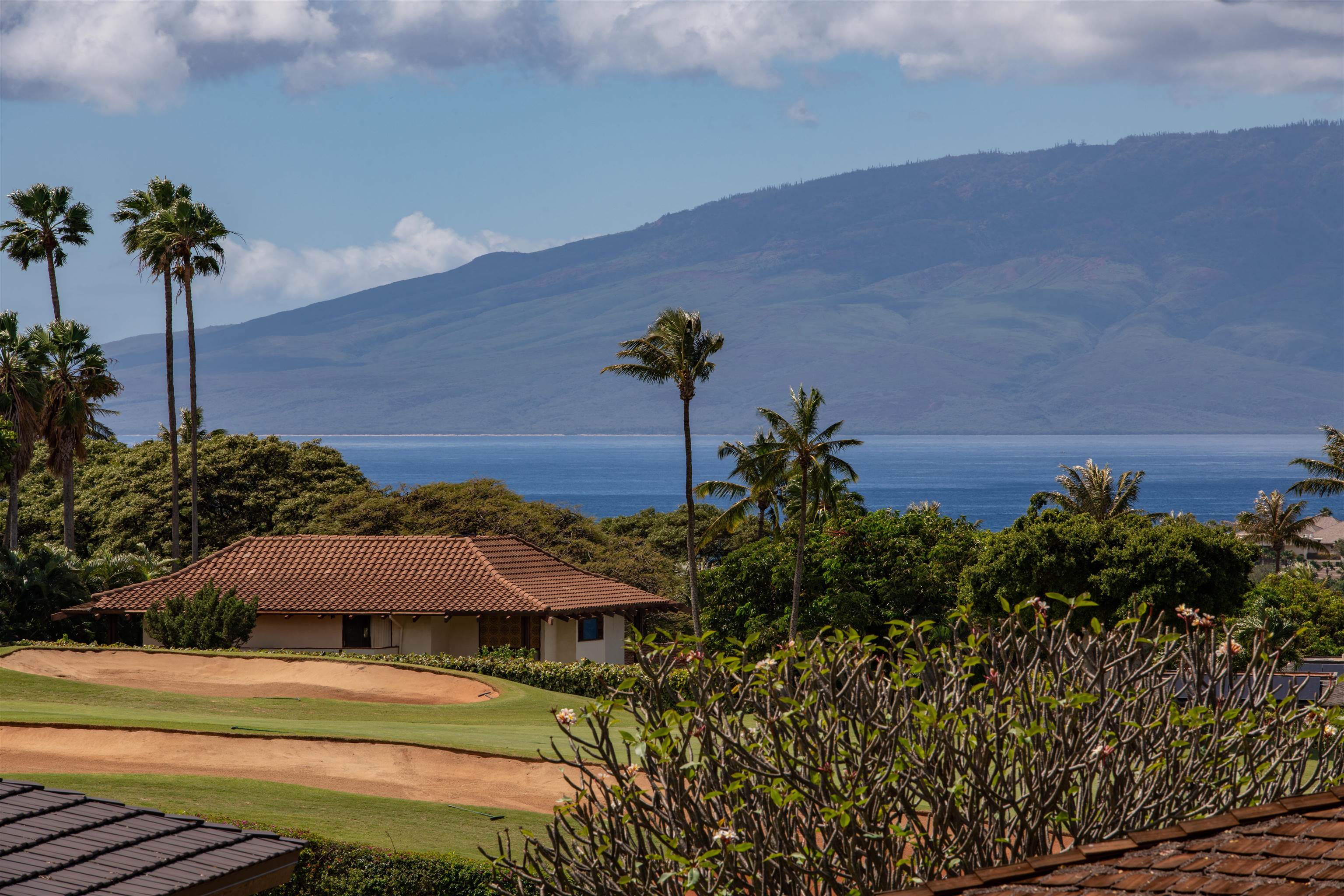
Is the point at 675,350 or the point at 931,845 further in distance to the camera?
the point at 675,350

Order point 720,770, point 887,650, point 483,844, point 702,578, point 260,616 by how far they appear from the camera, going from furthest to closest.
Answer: point 702,578
point 260,616
point 483,844
point 887,650
point 720,770

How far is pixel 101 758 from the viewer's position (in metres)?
23.0

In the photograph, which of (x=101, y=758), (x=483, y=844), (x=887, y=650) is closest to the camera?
(x=887, y=650)

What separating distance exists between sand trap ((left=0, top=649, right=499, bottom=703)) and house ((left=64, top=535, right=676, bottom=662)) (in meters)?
5.16

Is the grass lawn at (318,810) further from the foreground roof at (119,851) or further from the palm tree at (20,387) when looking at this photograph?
the palm tree at (20,387)

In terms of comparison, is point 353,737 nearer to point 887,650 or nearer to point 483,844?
point 483,844

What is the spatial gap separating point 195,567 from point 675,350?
54.7 feet

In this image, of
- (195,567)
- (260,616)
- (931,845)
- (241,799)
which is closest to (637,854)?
(931,845)

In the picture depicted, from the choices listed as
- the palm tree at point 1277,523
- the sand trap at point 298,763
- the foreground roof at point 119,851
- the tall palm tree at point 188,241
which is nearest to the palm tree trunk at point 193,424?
the tall palm tree at point 188,241

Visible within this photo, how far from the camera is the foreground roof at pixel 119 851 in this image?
29.8ft

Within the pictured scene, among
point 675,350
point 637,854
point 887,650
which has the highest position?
point 675,350

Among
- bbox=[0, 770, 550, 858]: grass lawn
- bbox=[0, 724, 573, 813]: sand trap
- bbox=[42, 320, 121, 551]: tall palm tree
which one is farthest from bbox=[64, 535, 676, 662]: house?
bbox=[0, 770, 550, 858]: grass lawn

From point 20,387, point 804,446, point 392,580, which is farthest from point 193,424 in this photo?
point 804,446

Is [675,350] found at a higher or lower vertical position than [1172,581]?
higher
